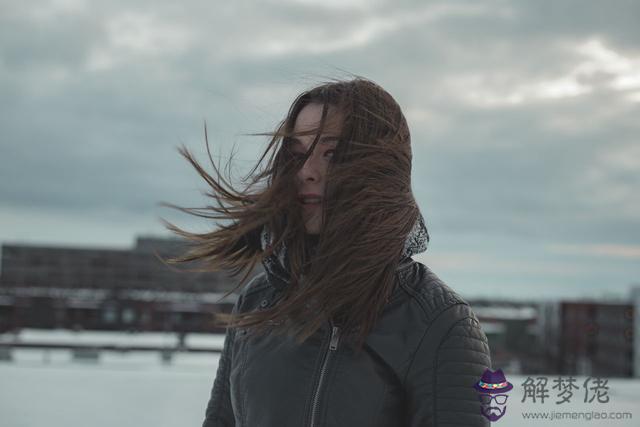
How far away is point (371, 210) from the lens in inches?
39.6

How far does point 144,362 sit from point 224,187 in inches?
228

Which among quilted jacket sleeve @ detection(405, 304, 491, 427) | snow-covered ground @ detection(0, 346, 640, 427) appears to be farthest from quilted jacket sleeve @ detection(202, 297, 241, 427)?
snow-covered ground @ detection(0, 346, 640, 427)

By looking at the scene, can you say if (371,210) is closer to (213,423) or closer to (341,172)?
(341,172)

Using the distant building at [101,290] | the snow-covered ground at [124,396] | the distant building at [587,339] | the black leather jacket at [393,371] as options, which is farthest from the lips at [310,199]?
the distant building at [587,339]

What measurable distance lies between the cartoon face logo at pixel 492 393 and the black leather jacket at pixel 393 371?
1cm

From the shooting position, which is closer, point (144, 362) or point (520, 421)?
point (520, 421)

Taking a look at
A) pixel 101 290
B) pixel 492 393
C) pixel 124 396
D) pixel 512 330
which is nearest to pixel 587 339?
pixel 512 330

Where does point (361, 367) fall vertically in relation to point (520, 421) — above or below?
above

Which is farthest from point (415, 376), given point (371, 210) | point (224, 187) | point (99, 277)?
point (99, 277)

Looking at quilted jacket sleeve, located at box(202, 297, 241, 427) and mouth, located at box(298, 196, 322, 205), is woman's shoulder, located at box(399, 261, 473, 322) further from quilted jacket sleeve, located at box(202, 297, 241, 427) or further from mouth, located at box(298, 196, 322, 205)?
quilted jacket sleeve, located at box(202, 297, 241, 427)

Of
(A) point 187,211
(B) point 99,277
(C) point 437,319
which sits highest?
(A) point 187,211

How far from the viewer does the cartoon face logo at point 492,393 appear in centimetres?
95

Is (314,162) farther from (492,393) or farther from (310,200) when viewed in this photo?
(492,393)

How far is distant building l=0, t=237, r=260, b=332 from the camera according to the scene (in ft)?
63.9
